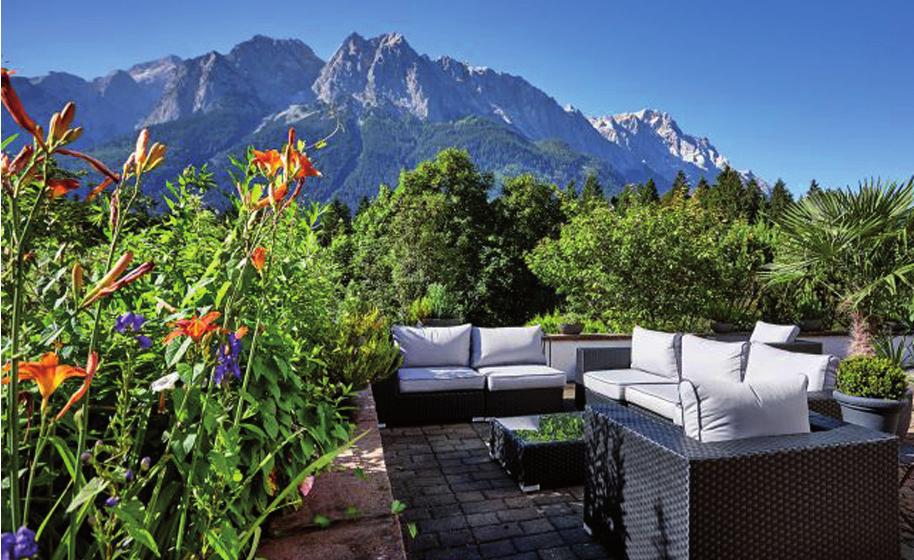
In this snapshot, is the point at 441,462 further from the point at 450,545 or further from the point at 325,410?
the point at 325,410

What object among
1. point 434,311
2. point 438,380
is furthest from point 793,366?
point 434,311

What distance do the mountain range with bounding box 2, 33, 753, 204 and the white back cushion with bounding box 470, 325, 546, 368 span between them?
58.6 m

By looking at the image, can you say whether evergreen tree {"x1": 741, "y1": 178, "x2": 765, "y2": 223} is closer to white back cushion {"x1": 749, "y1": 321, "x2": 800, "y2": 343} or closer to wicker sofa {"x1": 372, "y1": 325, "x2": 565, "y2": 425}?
white back cushion {"x1": 749, "y1": 321, "x2": 800, "y2": 343}

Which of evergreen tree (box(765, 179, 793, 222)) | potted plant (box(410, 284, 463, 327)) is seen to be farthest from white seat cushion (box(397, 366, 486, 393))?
evergreen tree (box(765, 179, 793, 222))

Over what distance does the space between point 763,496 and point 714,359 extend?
7.52 ft

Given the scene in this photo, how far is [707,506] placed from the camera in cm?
199

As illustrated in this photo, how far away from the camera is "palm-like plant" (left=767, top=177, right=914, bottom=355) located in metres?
5.32

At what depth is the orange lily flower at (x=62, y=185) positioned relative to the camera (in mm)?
757

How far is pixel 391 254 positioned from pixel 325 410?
13.6m

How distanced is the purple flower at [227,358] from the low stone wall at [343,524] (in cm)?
75

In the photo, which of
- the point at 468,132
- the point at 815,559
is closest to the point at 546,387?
the point at 815,559

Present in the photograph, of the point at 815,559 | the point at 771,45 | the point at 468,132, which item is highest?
the point at 468,132

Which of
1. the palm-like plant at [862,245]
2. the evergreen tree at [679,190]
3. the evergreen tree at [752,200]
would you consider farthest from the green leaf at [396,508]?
the evergreen tree at [752,200]

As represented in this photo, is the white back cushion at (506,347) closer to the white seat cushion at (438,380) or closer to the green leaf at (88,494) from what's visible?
the white seat cushion at (438,380)
